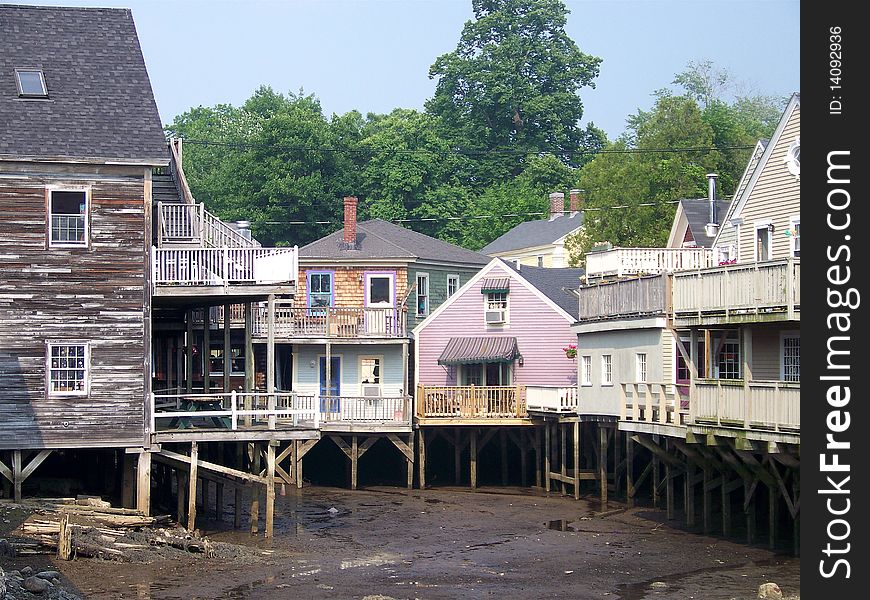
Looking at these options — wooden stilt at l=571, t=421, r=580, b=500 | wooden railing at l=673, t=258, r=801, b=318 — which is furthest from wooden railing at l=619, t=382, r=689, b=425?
wooden stilt at l=571, t=421, r=580, b=500

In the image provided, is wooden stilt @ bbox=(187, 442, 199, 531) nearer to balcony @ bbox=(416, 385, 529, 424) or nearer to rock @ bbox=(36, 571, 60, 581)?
rock @ bbox=(36, 571, 60, 581)

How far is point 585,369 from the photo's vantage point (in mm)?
41000

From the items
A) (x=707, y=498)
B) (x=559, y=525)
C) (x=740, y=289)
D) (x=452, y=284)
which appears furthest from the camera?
(x=452, y=284)

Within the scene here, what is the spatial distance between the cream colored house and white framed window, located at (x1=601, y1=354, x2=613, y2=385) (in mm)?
28352

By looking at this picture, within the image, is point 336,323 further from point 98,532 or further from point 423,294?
point 98,532

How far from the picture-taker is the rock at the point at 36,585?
23219 mm

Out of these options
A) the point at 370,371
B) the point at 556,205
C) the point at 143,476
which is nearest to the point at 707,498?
the point at 143,476

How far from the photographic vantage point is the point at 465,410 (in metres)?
44.1

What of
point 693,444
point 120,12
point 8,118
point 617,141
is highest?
point 617,141

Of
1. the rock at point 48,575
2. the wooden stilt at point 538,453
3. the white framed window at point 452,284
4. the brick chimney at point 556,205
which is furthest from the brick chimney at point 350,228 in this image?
the rock at point 48,575

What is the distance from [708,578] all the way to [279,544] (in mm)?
9617

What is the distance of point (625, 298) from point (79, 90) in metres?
14.9
